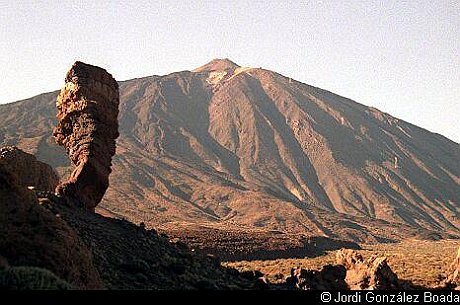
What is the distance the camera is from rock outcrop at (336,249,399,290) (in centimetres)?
2444

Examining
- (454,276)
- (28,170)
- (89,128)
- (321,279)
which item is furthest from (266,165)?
(89,128)

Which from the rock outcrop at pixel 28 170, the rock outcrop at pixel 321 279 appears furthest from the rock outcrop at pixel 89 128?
the rock outcrop at pixel 321 279

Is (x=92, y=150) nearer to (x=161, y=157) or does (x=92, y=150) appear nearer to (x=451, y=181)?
(x=161, y=157)

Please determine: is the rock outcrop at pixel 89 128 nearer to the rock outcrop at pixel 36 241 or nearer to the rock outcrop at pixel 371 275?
the rock outcrop at pixel 36 241

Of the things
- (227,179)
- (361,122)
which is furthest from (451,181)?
(227,179)

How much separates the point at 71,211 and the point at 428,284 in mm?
17463

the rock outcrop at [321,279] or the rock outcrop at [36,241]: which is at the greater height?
the rock outcrop at [36,241]

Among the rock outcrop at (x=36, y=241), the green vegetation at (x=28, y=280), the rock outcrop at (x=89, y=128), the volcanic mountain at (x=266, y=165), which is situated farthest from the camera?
the volcanic mountain at (x=266, y=165)

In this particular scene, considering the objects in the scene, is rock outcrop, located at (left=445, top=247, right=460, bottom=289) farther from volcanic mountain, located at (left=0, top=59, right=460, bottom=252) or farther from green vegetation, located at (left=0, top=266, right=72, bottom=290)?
volcanic mountain, located at (left=0, top=59, right=460, bottom=252)

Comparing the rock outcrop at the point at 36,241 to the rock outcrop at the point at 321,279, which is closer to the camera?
the rock outcrop at the point at 36,241

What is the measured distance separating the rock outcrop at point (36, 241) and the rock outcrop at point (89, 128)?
10338mm

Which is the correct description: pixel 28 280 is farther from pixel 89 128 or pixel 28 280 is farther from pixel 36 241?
pixel 89 128

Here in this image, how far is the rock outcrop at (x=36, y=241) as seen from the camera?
1216 cm

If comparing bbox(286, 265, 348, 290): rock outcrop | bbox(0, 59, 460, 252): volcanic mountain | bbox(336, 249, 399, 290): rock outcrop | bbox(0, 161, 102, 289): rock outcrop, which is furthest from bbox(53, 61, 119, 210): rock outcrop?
bbox(0, 59, 460, 252): volcanic mountain
